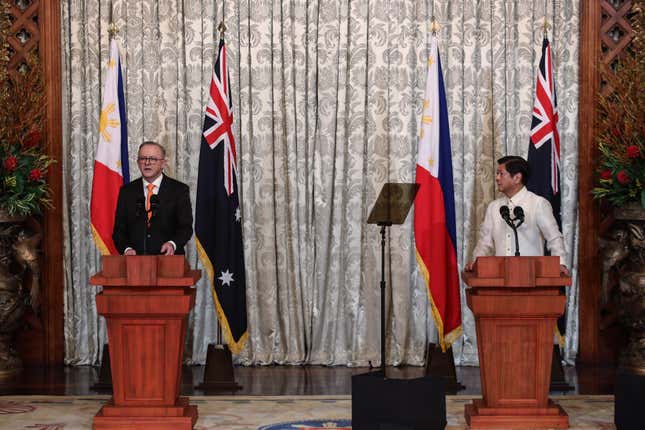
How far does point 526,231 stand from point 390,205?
0.92m

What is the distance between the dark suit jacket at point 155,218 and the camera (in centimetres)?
623

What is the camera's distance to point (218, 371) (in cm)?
704

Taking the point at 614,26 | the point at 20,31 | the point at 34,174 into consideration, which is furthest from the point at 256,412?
the point at 614,26

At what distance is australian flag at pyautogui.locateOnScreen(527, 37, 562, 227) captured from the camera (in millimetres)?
7137

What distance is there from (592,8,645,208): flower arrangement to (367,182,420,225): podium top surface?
1.96 m

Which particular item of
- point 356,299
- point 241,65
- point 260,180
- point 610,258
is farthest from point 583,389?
point 241,65

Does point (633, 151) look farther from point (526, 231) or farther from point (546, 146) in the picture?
point (526, 231)

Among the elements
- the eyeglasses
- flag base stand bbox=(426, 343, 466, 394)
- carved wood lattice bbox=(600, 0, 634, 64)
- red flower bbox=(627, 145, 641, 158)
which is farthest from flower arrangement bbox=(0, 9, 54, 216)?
carved wood lattice bbox=(600, 0, 634, 64)

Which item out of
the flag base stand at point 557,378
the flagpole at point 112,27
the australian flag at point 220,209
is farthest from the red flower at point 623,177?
the flagpole at point 112,27

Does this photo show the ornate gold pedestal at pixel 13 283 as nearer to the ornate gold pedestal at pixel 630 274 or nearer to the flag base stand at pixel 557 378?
the flag base stand at pixel 557 378

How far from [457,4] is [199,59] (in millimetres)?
2014

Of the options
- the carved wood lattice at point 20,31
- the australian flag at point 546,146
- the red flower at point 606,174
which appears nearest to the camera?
the australian flag at point 546,146

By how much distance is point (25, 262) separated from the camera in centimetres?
744

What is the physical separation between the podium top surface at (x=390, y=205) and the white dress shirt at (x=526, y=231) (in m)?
0.67
